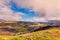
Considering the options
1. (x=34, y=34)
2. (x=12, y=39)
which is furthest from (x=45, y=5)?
(x=12, y=39)

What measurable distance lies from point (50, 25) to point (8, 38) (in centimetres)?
232

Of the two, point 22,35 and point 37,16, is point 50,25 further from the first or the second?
point 22,35

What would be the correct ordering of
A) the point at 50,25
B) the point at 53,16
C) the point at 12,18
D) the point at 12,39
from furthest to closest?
1. the point at 12,18
2. the point at 53,16
3. the point at 50,25
4. the point at 12,39

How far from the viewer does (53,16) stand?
8688 mm

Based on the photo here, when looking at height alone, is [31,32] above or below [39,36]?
above

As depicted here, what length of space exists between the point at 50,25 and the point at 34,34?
111 centimetres

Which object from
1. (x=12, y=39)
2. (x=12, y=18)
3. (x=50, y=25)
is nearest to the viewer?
(x=12, y=39)

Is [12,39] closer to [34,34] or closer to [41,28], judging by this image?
[34,34]

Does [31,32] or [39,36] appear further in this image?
[39,36]

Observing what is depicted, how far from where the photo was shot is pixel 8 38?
7.40 metres

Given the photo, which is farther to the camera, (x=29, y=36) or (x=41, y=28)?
(x=41, y=28)

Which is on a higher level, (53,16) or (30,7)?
(30,7)

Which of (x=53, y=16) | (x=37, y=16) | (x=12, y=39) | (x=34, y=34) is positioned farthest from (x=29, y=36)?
(x=53, y=16)

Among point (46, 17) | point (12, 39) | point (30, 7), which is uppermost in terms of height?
point (30, 7)
